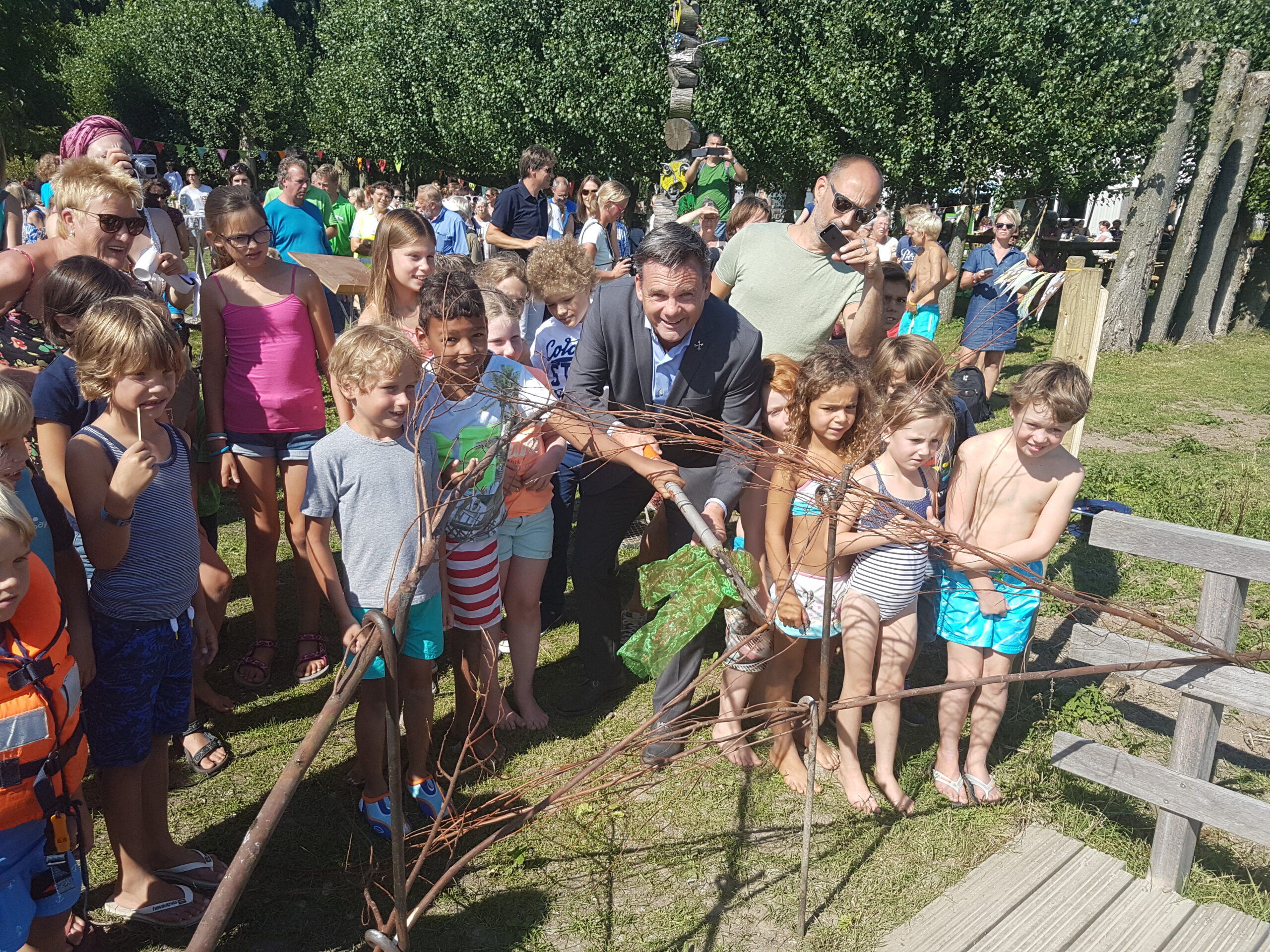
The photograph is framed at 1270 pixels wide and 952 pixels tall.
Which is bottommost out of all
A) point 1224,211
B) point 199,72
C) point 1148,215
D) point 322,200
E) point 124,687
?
point 124,687

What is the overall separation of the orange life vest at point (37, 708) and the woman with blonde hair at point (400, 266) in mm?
1753

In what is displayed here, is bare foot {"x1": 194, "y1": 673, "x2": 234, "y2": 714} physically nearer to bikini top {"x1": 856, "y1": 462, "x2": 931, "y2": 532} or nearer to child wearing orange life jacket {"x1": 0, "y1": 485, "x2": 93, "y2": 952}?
child wearing orange life jacket {"x1": 0, "y1": 485, "x2": 93, "y2": 952}

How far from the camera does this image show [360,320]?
3.29 m

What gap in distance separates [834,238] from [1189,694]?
2298 mm

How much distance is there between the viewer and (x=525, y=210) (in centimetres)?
729

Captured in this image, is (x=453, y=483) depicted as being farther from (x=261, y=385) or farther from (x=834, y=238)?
(x=834, y=238)

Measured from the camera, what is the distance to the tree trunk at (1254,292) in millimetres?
15492

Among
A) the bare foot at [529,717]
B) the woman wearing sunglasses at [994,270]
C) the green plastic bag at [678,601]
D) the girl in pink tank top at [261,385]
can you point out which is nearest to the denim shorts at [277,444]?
the girl in pink tank top at [261,385]

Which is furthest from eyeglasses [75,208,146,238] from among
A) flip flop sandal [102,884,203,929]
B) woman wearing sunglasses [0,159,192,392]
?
flip flop sandal [102,884,203,929]

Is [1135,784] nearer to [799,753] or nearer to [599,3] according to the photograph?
[799,753]

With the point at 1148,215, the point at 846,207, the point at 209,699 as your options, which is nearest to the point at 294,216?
A: the point at 209,699

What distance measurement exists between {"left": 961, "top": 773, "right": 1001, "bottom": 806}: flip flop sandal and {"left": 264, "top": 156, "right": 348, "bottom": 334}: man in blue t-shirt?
19.4 feet

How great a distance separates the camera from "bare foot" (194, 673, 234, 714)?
12.2 ft

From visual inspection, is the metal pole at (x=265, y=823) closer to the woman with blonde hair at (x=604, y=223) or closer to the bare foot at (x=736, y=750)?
the bare foot at (x=736, y=750)
